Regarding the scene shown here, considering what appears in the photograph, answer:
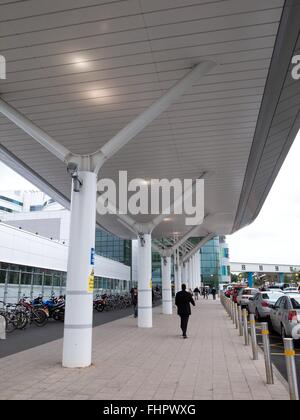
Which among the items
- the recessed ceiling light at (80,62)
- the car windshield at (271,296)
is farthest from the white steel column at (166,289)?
the recessed ceiling light at (80,62)

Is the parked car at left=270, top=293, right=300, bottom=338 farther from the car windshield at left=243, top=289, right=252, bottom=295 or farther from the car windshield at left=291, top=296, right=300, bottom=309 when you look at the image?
the car windshield at left=243, top=289, right=252, bottom=295

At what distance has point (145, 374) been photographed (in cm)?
668

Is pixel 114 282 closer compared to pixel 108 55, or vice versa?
pixel 108 55

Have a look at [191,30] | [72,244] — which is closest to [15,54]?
[191,30]

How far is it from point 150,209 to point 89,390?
1481cm

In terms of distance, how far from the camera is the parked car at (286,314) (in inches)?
392

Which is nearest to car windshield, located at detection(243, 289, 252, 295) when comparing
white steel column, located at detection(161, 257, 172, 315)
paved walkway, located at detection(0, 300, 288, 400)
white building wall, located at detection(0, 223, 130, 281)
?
white steel column, located at detection(161, 257, 172, 315)

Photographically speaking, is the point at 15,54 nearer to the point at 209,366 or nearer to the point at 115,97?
the point at 115,97

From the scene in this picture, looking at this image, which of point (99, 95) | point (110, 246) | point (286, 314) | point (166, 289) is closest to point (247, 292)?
point (166, 289)

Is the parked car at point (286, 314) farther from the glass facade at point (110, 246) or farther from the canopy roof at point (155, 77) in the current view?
the glass facade at point (110, 246)

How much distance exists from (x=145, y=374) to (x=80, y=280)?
7.14 ft

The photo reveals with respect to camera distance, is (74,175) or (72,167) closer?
(72,167)

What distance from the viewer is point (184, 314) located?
11547 millimetres

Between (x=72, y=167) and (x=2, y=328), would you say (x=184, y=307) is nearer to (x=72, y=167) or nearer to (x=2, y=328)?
(x=2, y=328)
